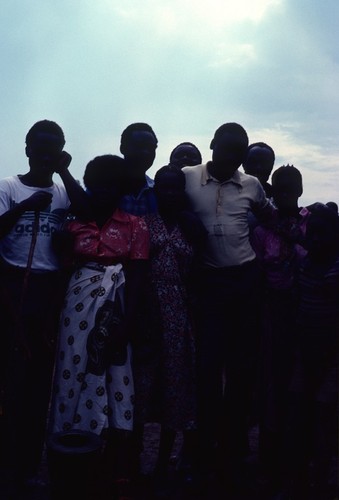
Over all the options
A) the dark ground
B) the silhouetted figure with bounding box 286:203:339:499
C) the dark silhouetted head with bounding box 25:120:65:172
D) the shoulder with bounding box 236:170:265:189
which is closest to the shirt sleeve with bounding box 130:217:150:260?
the dark silhouetted head with bounding box 25:120:65:172

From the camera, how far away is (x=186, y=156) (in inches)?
200

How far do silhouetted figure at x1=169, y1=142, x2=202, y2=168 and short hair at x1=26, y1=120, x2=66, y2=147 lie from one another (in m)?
1.49

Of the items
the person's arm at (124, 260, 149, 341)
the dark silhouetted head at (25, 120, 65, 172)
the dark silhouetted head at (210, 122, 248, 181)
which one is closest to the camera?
the person's arm at (124, 260, 149, 341)

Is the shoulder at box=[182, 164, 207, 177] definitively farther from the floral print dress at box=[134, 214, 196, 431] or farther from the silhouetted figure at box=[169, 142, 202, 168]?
the silhouetted figure at box=[169, 142, 202, 168]

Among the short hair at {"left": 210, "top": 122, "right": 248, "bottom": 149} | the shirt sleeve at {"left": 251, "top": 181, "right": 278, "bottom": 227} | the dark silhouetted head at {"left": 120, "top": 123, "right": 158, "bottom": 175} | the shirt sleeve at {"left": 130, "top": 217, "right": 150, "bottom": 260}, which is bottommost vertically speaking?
the shirt sleeve at {"left": 130, "top": 217, "right": 150, "bottom": 260}

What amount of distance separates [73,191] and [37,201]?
25 cm

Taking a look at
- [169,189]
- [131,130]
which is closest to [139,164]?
[131,130]

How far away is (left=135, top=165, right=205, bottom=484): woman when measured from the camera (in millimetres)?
3732

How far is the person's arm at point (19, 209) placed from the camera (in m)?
3.48

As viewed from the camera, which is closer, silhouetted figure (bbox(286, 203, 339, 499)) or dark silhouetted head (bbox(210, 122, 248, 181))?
silhouetted figure (bbox(286, 203, 339, 499))

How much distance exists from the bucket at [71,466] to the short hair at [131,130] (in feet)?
6.59

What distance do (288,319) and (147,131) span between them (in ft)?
5.20

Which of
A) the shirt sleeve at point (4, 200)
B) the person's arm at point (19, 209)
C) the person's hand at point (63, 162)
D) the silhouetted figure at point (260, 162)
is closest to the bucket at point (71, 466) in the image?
the person's arm at point (19, 209)

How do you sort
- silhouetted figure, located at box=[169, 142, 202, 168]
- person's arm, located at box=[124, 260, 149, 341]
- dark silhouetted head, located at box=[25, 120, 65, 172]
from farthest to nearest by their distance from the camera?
silhouetted figure, located at box=[169, 142, 202, 168] → dark silhouetted head, located at box=[25, 120, 65, 172] → person's arm, located at box=[124, 260, 149, 341]
